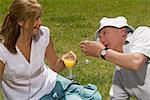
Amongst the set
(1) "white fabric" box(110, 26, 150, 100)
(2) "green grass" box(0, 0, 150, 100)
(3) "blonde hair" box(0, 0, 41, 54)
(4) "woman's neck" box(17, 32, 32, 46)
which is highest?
(3) "blonde hair" box(0, 0, 41, 54)

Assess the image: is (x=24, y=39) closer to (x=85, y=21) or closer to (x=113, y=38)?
(x=113, y=38)

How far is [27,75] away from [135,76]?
2.64 ft

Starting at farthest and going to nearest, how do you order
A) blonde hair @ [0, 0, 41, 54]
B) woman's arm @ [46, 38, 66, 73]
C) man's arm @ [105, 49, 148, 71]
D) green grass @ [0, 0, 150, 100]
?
green grass @ [0, 0, 150, 100] → woman's arm @ [46, 38, 66, 73] → blonde hair @ [0, 0, 41, 54] → man's arm @ [105, 49, 148, 71]

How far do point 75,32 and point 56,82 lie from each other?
4.57 metres

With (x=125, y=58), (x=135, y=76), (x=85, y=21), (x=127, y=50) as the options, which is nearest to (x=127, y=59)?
(x=125, y=58)

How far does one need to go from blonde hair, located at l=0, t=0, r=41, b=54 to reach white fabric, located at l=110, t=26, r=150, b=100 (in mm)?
716

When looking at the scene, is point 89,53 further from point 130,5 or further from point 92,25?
point 130,5

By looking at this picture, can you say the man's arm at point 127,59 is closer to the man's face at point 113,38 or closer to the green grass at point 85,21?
the man's face at point 113,38

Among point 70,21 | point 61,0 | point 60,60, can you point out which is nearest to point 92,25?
point 70,21

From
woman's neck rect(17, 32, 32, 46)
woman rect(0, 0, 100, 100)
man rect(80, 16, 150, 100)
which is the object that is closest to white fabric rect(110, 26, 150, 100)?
man rect(80, 16, 150, 100)

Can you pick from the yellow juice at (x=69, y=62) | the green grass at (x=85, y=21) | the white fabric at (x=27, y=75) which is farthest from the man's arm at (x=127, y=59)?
the green grass at (x=85, y=21)

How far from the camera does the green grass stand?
610cm

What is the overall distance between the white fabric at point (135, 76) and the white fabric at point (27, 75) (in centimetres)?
51

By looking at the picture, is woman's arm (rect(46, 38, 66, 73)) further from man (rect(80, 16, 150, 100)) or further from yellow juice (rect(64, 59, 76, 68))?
man (rect(80, 16, 150, 100))
